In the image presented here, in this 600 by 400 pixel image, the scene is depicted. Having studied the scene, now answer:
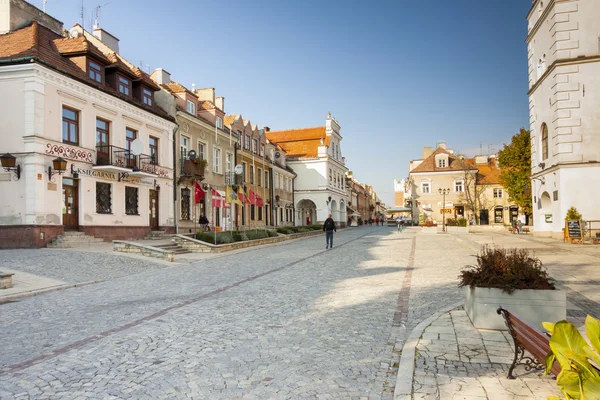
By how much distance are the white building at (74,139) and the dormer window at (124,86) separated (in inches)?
2.2

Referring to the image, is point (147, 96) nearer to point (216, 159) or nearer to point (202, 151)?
point (202, 151)

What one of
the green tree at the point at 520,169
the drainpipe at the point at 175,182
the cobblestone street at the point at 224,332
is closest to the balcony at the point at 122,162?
the drainpipe at the point at 175,182

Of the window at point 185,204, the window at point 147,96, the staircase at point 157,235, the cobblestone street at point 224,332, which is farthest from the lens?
the window at point 185,204

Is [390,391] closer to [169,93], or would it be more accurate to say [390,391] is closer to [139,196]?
[139,196]

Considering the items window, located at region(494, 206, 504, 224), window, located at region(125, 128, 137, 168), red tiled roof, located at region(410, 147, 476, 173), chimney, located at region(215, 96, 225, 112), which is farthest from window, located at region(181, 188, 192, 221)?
window, located at region(494, 206, 504, 224)

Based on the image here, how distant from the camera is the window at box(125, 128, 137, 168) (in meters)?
23.8

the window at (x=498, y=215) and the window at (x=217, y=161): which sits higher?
the window at (x=217, y=161)

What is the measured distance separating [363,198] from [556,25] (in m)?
82.0

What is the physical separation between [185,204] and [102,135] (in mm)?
8378

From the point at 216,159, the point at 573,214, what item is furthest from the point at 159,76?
the point at 573,214

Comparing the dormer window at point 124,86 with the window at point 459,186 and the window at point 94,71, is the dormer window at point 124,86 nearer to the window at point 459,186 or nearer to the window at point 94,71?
the window at point 94,71

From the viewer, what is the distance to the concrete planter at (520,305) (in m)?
5.94

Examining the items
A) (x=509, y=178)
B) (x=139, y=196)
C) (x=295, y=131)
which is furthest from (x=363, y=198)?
(x=139, y=196)

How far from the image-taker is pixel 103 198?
22.3m
